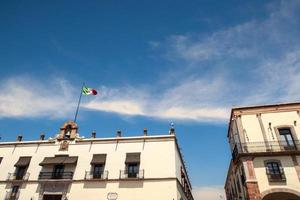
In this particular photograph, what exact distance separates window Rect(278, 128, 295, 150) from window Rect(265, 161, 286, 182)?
2.15 m

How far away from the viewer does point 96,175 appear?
2705cm

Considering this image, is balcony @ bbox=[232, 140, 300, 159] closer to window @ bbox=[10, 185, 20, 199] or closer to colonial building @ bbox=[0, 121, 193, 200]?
colonial building @ bbox=[0, 121, 193, 200]

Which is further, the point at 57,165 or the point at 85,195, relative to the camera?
the point at 57,165

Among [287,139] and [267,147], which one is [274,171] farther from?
[287,139]

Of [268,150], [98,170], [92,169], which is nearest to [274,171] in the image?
[268,150]

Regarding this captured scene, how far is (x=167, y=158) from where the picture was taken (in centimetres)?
2702

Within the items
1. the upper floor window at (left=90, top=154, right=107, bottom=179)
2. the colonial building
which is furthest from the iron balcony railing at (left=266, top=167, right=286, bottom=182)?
the upper floor window at (left=90, top=154, right=107, bottom=179)

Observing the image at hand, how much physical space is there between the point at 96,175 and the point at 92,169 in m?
0.90

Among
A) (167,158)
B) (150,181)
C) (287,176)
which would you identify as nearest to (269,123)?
(287,176)

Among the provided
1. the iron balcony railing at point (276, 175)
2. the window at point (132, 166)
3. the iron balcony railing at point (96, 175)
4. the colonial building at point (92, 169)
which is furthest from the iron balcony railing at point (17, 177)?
the iron balcony railing at point (276, 175)

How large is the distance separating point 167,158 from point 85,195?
9.54m

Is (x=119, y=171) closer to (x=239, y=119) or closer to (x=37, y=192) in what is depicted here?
(x=37, y=192)

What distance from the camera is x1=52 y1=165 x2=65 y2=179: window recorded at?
1090 inches

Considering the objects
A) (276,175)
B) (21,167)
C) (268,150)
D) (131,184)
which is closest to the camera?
(276,175)
